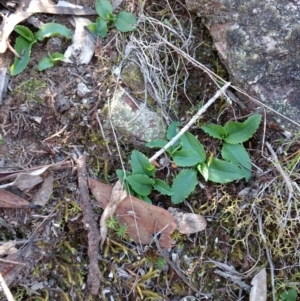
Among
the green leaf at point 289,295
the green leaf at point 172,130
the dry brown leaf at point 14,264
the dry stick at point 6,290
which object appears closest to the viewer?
the dry stick at point 6,290

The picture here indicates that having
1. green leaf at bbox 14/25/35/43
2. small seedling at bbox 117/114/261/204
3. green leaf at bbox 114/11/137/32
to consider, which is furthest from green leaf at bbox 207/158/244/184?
green leaf at bbox 14/25/35/43

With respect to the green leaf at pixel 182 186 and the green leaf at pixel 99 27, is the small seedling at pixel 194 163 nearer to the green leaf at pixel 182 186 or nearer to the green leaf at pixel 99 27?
the green leaf at pixel 182 186

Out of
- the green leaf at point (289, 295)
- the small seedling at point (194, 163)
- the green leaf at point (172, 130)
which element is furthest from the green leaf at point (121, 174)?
the green leaf at point (289, 295)

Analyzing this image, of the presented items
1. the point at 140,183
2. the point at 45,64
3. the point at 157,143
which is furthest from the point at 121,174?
the point at 45,64

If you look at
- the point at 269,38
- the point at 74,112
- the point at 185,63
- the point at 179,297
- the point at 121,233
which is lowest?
the point at 179,297

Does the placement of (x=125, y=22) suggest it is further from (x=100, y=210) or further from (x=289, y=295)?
(x=289, y=295)

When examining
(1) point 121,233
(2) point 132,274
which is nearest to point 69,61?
(1) point 121,233

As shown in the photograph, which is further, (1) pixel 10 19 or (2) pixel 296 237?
(1) pixel 10 19

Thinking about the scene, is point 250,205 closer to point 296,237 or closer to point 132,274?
point 296,237
